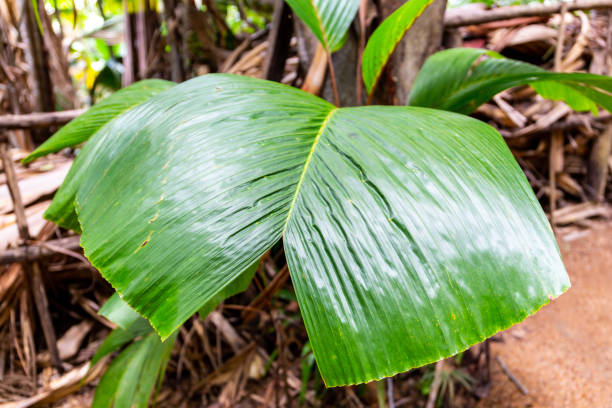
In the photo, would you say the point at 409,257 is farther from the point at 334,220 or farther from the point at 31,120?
the point at 31,120

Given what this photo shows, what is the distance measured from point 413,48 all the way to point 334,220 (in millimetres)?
812

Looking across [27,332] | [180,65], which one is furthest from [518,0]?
[27,332]

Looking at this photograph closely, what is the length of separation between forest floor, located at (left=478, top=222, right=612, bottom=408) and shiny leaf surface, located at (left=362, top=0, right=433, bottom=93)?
835mm

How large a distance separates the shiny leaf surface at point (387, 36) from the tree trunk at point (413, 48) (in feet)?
0.95

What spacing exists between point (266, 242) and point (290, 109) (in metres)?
0.17

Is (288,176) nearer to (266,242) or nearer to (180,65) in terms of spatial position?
(266,242)

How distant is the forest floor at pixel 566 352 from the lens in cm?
80

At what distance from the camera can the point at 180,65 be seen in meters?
1.36

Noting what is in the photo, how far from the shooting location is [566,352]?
94cm

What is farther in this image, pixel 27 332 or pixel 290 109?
pixel 27 332

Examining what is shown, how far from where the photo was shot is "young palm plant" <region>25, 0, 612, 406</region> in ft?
0.81

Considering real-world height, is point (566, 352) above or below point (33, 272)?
below

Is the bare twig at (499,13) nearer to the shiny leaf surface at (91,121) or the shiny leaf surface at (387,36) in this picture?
the shiny leaf surface at (387,36)

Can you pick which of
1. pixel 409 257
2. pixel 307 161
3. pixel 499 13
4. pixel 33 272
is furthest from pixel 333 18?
pixel 33 272
